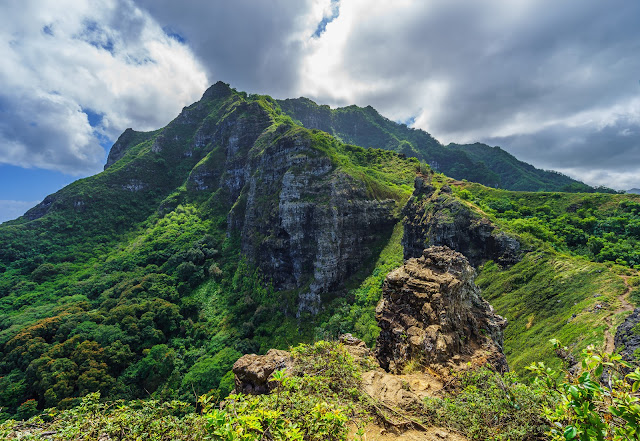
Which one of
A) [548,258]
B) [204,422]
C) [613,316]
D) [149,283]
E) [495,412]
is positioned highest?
[204,422]

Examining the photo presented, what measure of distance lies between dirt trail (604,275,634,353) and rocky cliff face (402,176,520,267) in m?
11.8

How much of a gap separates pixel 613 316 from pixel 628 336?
15.2ft

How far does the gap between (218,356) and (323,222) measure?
32.3 metres

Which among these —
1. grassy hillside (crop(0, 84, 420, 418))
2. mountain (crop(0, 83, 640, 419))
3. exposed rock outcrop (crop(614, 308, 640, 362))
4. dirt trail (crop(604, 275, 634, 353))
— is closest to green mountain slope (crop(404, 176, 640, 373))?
dirt trail (crop(604, 275, 634, 353))

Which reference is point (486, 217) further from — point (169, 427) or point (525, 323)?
point (169, 427)

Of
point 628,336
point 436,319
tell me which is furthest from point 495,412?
point 628,336

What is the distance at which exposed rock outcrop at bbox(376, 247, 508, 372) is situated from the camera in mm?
11805

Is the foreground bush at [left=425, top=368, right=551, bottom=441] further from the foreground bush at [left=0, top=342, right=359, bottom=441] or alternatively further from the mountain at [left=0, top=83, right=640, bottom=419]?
the mountain at [left=0, top=83, right=640, bottom=419]

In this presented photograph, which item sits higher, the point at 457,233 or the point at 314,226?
the point at 314,226

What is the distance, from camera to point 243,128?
103250mm

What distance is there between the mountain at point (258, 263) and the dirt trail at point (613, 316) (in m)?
0.17

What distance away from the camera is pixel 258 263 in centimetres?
6606

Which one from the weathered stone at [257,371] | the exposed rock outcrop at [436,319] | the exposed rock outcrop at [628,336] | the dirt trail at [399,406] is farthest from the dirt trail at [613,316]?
the weathered stone at [257,371]

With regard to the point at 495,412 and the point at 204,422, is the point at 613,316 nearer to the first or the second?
the point at 495,412
